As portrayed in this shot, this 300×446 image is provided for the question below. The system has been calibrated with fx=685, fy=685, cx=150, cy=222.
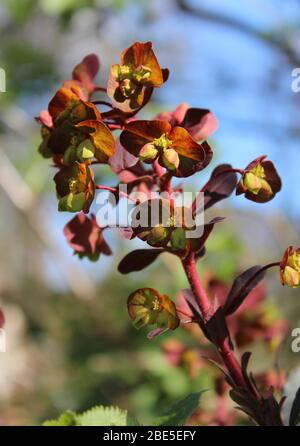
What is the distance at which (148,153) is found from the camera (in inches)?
20.4

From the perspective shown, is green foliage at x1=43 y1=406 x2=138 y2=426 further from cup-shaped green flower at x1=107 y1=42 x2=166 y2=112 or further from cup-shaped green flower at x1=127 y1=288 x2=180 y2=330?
cup-shaped green flower at x1=107 y1=42 x2=166 y2=112

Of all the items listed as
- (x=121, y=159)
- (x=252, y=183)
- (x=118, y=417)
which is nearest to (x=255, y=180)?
(x=252, y=183)

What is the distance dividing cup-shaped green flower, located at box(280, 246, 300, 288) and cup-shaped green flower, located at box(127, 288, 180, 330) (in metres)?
0.09

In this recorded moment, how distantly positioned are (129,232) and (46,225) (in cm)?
190

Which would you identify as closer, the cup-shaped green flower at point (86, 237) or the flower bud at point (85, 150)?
the flower bud at point (85, 150)

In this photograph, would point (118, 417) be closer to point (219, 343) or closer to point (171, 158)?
point (219, 343)

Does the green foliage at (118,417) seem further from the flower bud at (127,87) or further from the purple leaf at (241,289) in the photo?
the flower bud at (127,87)

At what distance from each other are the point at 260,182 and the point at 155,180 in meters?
0.09

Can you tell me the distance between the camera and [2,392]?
2314 millimetres

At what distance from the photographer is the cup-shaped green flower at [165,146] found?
1.71 ft

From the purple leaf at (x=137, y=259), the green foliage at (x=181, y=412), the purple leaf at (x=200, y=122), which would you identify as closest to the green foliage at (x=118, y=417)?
the green foliage at (x=181, y=412)

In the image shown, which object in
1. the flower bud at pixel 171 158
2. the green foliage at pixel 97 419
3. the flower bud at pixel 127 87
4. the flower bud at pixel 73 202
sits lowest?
the green foliage at pixel 97 419

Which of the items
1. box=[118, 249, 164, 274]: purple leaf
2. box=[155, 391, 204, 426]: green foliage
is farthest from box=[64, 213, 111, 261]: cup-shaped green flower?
box=[155, 391, 204, 426]: green foliage

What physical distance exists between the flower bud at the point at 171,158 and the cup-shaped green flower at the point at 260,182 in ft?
0.21
